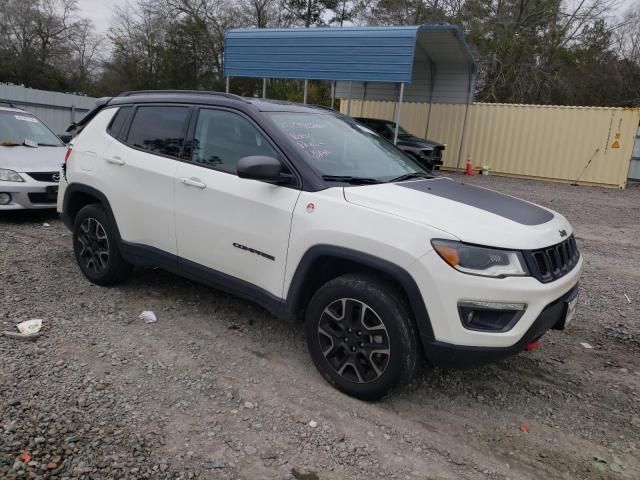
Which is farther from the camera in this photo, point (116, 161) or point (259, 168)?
point (116, 161)

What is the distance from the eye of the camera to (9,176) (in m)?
6.93

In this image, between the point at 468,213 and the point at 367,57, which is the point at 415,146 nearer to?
the point at 367,57

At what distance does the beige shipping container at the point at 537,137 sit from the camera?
628 inches

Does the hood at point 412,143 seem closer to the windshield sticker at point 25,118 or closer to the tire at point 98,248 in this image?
the windshield sticker at point 25,118

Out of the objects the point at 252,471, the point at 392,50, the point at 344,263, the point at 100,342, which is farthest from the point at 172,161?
the point at 392,50

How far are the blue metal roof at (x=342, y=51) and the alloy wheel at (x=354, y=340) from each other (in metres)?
11.9

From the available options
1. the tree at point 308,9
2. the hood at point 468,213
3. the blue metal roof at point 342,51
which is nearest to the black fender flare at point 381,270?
the hood at point 468,213

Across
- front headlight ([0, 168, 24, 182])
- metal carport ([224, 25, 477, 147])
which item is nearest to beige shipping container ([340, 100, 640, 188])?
metal carport ([224, 25, 477, 147])

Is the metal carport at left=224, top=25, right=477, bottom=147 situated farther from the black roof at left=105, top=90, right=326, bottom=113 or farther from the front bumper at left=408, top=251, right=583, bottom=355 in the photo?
the front bumper at left=408, top=251, right=583, bottom=355

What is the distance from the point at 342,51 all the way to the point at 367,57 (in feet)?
2.92

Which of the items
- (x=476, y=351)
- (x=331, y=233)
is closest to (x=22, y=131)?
(x=331, y=233)

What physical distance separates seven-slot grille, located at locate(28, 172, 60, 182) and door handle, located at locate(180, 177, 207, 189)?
429 centimetres

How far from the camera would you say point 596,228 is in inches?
360

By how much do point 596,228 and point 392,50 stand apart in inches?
302
